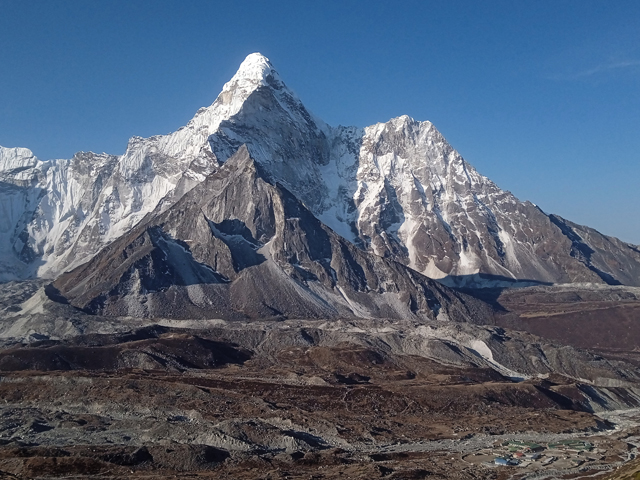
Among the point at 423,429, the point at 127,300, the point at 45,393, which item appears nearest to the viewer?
the point at 423,429

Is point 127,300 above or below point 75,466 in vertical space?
above

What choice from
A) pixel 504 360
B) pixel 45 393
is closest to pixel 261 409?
pixel 45 393

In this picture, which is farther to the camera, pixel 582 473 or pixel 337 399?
pixel 337 399

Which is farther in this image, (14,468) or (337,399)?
(337,399)

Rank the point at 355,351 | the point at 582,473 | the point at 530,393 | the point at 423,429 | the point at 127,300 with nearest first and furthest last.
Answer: the point at 582,473 → the point at 423,429 → the point at 530,393 → the point at 355,351 → the point at 127,300

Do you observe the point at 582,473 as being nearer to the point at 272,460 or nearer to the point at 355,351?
the point at 272,460

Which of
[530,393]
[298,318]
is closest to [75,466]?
[530,393]

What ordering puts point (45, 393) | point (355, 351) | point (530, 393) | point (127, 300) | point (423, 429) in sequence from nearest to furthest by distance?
point (423, 429) → point (45, 393) → point (530, 393) → point (355, 351) → point (127, 300)

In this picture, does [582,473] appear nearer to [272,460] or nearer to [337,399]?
[272,460]

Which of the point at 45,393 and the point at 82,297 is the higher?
the point at 82,297
